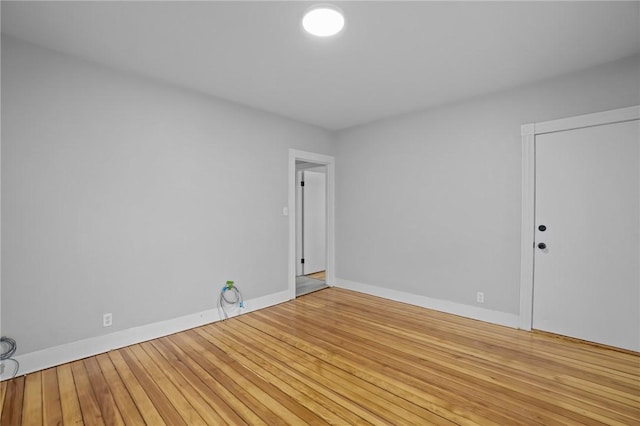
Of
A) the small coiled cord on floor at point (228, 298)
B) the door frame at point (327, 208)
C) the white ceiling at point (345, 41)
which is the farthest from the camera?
the door frame at point (327, 208)

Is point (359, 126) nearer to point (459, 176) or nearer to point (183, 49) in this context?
point (459, 176)

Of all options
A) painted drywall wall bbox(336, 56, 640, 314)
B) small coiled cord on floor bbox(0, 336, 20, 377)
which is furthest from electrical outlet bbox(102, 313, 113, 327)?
painted drywall wall bbox(336, 56, 640, 314)

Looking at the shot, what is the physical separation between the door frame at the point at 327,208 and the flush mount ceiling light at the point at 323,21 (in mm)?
2226

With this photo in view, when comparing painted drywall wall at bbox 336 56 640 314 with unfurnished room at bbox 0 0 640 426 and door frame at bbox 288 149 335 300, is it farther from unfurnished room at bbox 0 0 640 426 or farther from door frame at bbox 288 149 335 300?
door frame at bbox 288 149 335 300

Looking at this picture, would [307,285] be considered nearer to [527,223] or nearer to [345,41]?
[527,223]

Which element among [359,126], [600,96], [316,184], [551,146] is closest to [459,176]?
[551,146]

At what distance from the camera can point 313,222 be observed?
20.1 feet

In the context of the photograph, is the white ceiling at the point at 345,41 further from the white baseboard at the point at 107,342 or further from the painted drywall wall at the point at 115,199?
the white baseboard at the point at 107,342

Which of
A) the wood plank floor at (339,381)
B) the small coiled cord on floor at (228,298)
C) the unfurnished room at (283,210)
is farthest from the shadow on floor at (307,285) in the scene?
the wood plank floor at (339,381)

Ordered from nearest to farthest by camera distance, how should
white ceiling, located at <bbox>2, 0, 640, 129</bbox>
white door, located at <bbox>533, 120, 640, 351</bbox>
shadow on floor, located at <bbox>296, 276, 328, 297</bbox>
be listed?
white ceiling, located at <bbox>2, 0, 640, 129</bbox> → white door, located at <bbox>533, 120, 640, 351</bbox> → shadow on floor, located at <bbox>296, 276, 328, 297</bbox>

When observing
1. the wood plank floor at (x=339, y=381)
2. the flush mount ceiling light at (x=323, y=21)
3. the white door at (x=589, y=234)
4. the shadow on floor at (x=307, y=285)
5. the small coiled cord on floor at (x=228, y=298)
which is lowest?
the shadow on floor at (x=307, y=285)

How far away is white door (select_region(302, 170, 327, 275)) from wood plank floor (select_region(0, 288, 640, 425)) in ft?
9.44

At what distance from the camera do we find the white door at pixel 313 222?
235 inches

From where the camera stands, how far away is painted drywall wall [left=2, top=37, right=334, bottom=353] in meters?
2.28
